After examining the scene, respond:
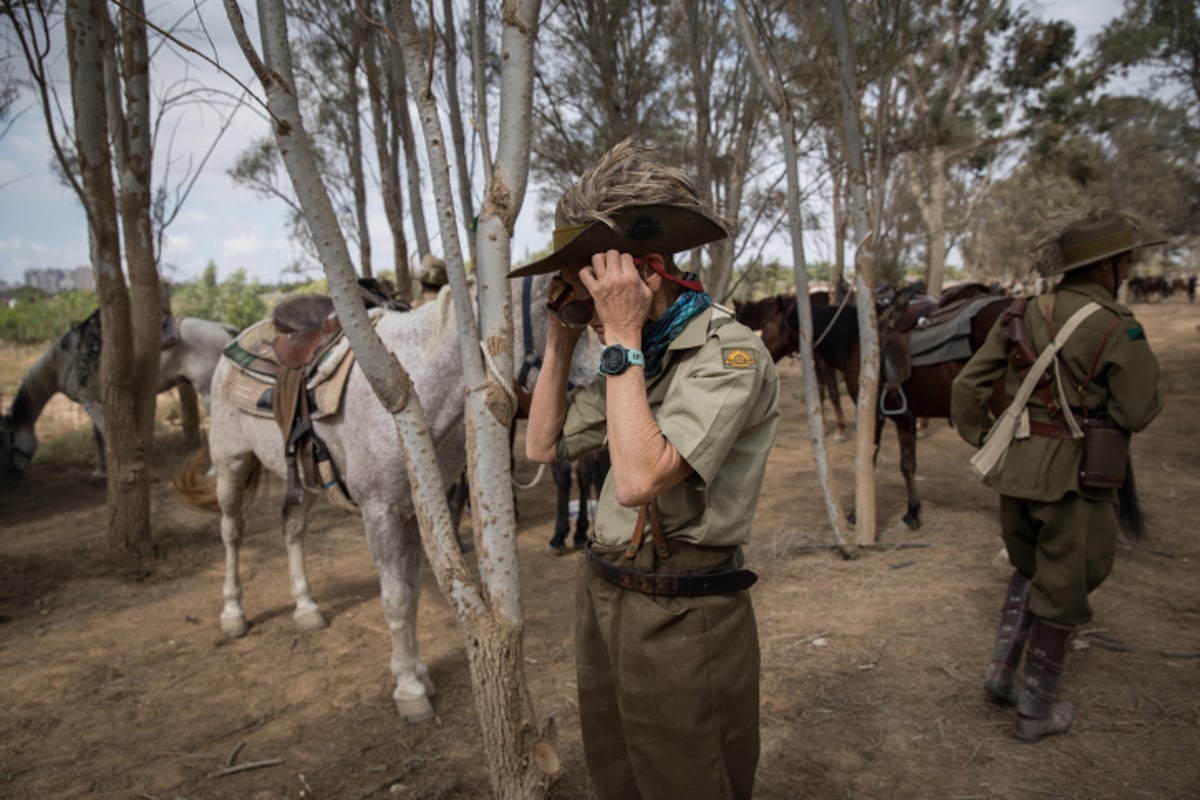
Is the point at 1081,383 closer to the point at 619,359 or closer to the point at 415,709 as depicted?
the point at 619,359

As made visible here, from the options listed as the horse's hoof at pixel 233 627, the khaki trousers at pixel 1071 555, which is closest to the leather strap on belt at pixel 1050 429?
the khaki trousers at pixel 1071 555

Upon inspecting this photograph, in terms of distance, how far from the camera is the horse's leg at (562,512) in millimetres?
5262

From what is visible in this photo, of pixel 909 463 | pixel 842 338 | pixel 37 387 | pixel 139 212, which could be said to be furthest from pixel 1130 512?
pixel 37 387

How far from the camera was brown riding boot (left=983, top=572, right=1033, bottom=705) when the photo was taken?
2.85 m

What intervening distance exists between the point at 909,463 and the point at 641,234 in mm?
4852

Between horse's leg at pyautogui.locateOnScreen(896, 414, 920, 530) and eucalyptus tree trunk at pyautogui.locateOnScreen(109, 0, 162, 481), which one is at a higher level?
eucalyptus tree trunk at pyautogui.locateOnScreen(109, 0, 162, 481)

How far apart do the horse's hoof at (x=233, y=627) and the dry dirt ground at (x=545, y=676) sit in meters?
0.05

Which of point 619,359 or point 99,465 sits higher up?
point 619,359

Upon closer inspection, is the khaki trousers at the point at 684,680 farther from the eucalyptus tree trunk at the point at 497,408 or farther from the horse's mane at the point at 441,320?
the horse's mane at the point at 441,320

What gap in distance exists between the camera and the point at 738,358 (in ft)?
4.49

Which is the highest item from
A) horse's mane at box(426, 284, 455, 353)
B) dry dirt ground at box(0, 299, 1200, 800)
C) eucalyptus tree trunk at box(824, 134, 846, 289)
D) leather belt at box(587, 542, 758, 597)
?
eucalyptus tree trunk at box(824, 134, 846, 289)

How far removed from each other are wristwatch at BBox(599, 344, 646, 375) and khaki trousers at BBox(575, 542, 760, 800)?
42cm

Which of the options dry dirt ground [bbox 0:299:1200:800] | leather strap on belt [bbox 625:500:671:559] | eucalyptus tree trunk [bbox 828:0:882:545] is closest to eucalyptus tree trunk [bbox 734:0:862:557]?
eucalyptus tree trunk [bbox 828:0:882:545]

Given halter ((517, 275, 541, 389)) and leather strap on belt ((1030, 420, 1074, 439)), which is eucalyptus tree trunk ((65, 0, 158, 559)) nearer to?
halter ((517, 275, 541, 389))
